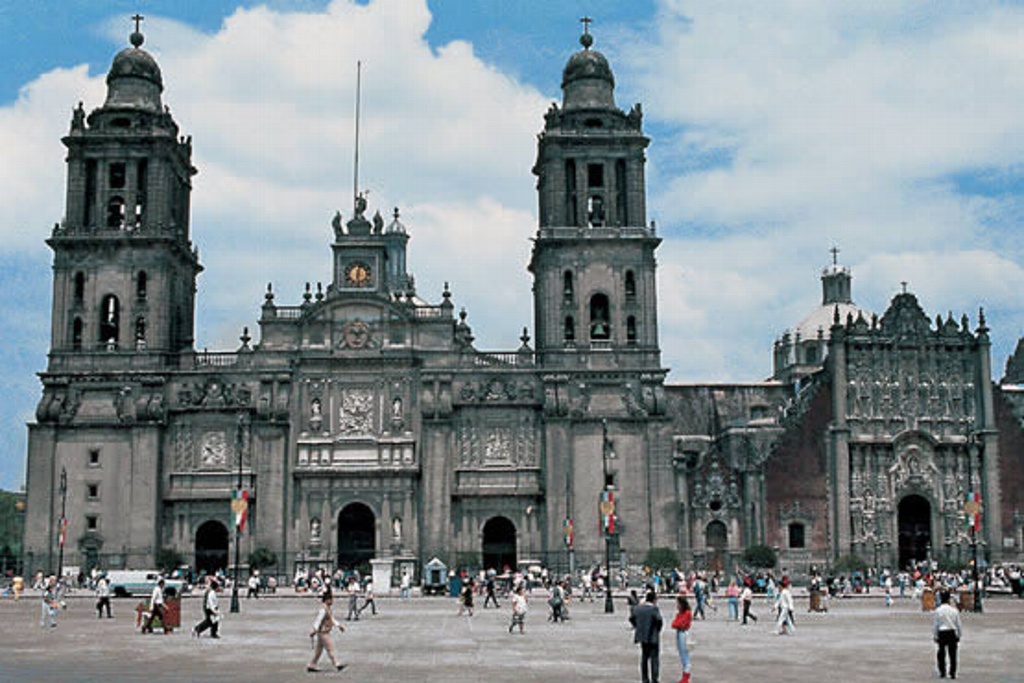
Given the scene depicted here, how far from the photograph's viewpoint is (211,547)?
3029 inches

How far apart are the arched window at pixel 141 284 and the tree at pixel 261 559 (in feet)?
54.2

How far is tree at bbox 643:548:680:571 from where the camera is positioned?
240 feet

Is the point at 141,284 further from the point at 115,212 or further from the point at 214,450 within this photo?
the point at 214,450

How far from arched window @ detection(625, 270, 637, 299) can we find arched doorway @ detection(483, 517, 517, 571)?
14784 mm

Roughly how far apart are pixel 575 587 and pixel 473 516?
24.0 feet

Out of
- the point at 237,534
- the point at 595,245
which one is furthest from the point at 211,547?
the point at 595,245

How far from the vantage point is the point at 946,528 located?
7825 centimetres

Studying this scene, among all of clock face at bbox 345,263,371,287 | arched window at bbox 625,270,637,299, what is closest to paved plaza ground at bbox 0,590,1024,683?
clock face at bbox 345,263,371,287

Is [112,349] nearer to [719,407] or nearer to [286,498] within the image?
[286,498]

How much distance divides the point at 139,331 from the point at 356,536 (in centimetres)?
1728

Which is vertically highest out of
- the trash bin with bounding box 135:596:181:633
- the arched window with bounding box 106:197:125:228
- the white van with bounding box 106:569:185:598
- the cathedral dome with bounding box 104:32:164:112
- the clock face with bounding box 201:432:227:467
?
the cathedral dome with bounding box 104:32:164:112

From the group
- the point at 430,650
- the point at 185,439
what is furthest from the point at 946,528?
the point at 430,650

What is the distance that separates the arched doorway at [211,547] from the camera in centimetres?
7638

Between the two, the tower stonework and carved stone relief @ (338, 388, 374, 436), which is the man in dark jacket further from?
the tower stonework
